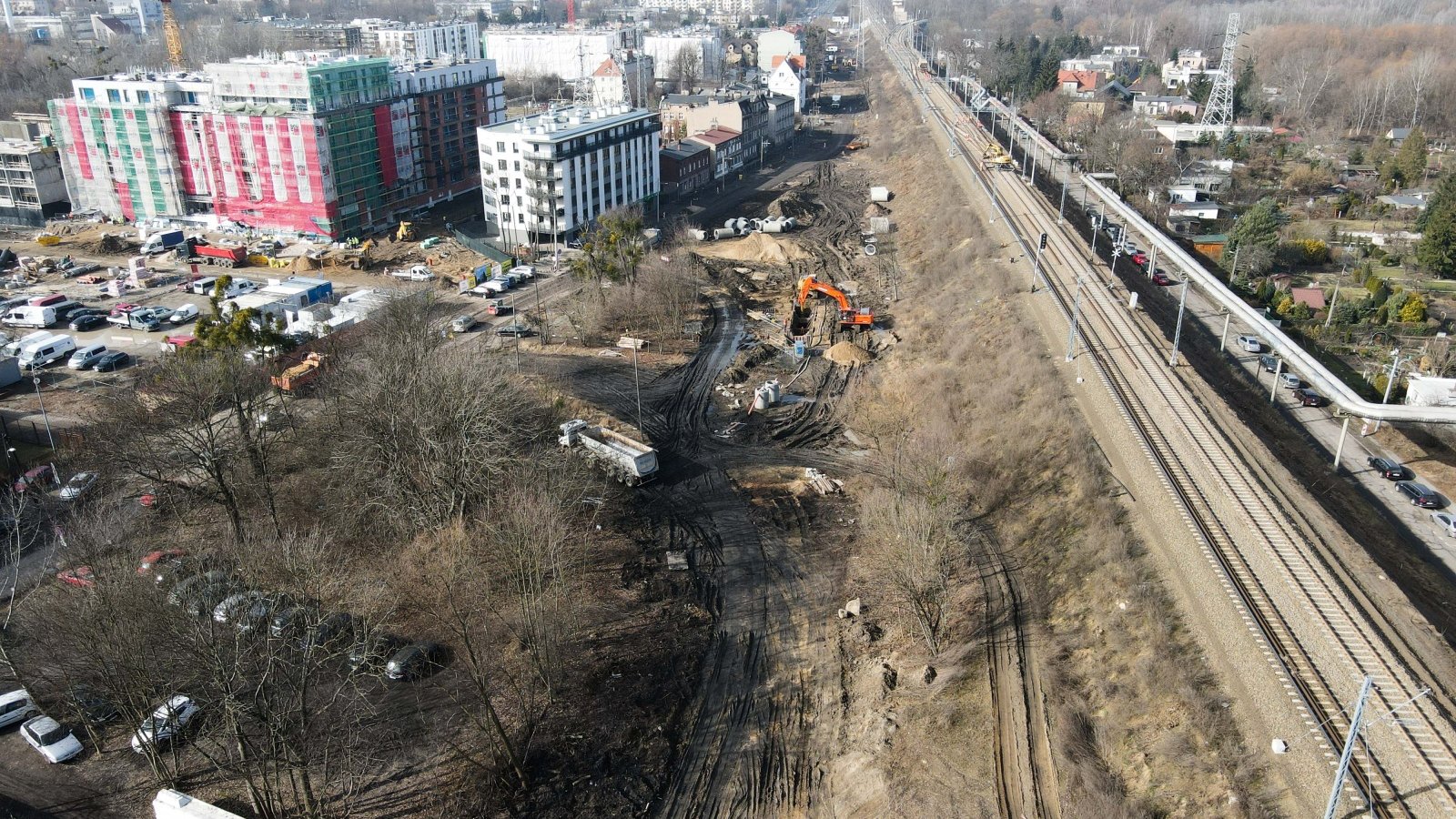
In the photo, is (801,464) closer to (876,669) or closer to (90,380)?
(876,669)

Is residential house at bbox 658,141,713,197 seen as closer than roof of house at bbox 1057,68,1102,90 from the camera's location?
Yes

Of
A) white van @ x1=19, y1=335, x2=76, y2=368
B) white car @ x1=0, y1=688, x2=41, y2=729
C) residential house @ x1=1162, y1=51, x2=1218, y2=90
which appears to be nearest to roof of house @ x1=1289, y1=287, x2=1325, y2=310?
white car @ x1=0, y1=688, x2=41, y2=729

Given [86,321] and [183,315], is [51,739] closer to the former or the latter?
[183,315]

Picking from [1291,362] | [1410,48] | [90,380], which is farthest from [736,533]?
[1410,48]

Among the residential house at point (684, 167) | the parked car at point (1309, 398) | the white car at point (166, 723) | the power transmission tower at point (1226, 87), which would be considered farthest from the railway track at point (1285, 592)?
the power transmission tower at point (1226, 87)

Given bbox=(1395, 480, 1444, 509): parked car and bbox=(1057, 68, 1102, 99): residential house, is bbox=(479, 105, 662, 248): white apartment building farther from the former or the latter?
bbox=(1057, 68, 1102, 99): residential house

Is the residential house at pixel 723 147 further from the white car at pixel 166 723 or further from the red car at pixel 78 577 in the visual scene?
the white car at pixel 166 723

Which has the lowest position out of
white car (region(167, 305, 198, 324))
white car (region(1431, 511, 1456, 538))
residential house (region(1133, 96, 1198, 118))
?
white car (region(1431, 511, 1456, 538))
